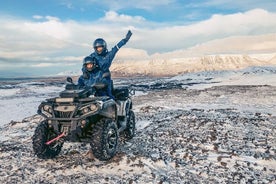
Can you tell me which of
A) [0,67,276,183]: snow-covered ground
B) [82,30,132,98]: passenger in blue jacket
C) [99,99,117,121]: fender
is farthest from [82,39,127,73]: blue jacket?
[0,67,276,183]: snow-covered ground

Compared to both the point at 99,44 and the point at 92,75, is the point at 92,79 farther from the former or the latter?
the point at 99,44

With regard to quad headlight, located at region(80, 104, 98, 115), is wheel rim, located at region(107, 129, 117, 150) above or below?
below

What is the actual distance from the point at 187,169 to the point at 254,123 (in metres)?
5.99

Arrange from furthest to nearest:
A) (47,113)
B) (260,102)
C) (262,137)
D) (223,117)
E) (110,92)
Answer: (260,102) < (223,117) < (262,137) < (110,92) < (47,113)

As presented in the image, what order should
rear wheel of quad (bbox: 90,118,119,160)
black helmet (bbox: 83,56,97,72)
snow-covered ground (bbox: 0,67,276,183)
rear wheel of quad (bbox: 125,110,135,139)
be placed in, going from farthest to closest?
rear wheel of quad (bbox: 125,110,135,139), black helmet (bbox: 83,56,97,72), rear wheel of quad (bbox: 90,118,119,160), snow-covered ground (bbox: 0,67,276,183)

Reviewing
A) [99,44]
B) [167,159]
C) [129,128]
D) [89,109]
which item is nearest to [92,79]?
[99,44]

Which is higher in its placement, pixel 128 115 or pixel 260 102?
pixel 128 115

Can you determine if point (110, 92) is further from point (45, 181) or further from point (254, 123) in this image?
point (254, 123)

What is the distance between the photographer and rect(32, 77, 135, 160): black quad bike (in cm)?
735

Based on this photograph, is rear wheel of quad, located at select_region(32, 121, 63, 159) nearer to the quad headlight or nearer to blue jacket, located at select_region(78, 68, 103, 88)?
the quad headlight

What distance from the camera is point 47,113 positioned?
7781 millimetres

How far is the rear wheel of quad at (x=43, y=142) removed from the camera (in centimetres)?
762

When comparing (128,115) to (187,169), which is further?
(128,115)

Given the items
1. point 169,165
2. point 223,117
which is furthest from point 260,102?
point 169,165
